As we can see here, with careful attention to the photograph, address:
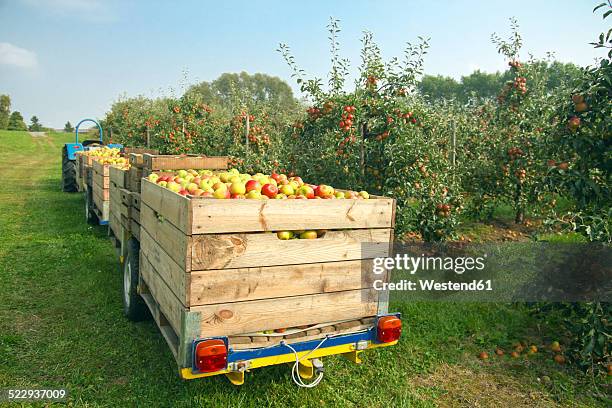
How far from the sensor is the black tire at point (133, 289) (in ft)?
12.9

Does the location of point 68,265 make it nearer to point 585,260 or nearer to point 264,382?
point 264,382

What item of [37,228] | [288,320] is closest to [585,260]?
[288,320]

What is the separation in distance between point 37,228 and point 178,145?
217 inches

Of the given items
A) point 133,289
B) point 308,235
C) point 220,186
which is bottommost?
point 133,289

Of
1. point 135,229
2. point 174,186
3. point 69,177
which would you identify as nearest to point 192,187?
point 174,186

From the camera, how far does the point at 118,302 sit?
4.73 m

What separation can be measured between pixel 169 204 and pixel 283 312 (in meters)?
0.92

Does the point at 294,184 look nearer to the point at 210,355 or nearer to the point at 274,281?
the point at 274,281

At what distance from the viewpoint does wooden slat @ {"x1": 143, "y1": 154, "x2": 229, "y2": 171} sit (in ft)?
13.7

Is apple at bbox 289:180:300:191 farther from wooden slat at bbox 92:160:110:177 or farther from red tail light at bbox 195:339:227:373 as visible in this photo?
wooden slat at bbox 92:160:110:177

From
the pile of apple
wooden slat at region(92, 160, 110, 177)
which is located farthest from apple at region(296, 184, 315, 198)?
wooden slat at region(92, 160, 110, 177)

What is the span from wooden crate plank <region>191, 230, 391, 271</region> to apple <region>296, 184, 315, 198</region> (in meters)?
0.45

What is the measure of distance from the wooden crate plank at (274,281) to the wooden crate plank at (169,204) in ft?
0.94

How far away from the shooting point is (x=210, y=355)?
2.37 meters
